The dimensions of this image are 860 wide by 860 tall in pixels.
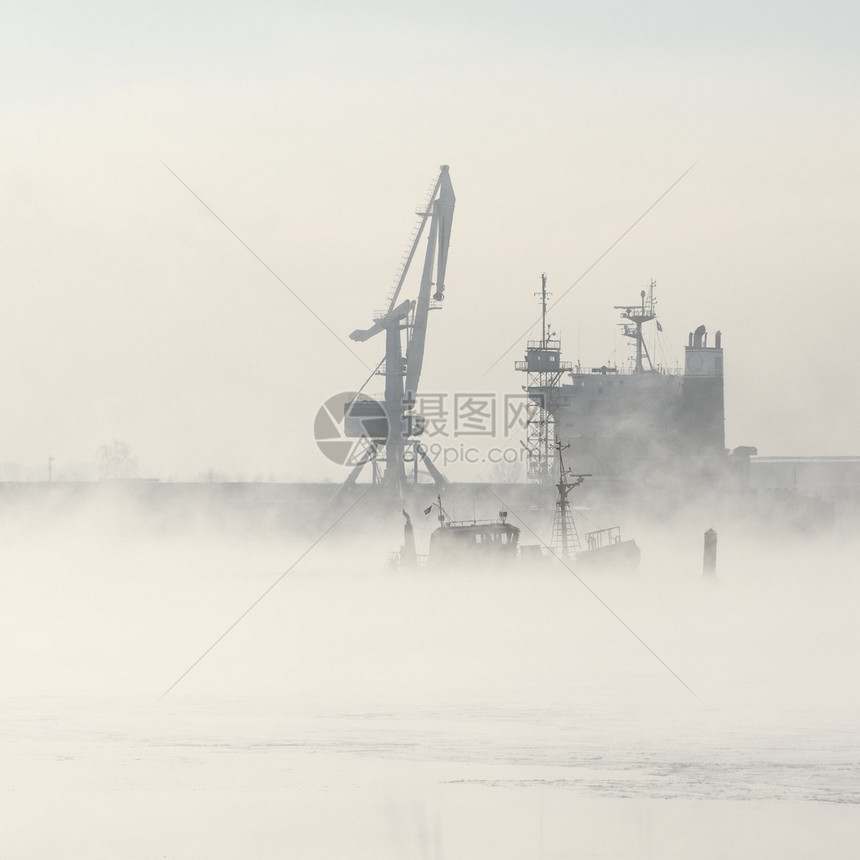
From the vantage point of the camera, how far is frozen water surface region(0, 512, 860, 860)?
80.8ft

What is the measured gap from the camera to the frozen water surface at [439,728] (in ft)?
80.8

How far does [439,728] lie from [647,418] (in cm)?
6344

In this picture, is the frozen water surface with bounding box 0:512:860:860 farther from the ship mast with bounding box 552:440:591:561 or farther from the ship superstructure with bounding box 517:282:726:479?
the ship superstructure with bounding box 517:282:726:479

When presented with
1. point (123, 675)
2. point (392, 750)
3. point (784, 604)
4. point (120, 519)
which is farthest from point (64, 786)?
point (120, 519)

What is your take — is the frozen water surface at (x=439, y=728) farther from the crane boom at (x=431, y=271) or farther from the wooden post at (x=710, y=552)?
the crane boom at (x=431, y=271)

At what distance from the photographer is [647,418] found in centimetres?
9475

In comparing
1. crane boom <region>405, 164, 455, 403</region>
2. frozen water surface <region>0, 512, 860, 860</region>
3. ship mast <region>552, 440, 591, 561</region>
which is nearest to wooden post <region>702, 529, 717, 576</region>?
frozen water surface <region>0, 512, 860, 860</region>

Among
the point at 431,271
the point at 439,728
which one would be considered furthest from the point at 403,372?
the point at 439,728

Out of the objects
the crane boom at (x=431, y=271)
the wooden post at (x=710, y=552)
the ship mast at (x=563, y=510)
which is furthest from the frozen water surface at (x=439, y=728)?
the crane boom at (x=431, y=271)

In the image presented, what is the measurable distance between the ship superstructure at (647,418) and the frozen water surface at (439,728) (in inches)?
1009

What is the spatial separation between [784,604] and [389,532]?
35968mm

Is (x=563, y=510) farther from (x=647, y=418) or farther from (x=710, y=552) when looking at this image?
(x=647, y=418)

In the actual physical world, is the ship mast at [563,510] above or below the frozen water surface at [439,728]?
above

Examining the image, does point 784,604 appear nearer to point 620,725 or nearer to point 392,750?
point 620,725
